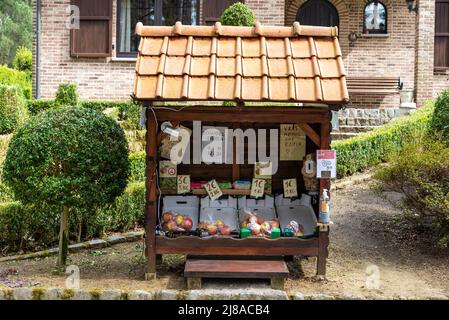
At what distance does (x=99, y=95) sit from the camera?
16594mm

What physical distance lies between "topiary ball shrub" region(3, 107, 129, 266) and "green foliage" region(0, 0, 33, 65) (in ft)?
123

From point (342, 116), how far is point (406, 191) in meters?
5.96

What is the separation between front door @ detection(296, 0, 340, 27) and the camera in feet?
60.3

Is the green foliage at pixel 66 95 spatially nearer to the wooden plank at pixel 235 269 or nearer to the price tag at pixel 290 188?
the price tag at pixel 290 188

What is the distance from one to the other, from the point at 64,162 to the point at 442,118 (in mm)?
5686

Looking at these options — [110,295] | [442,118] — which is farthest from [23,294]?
[442,118]

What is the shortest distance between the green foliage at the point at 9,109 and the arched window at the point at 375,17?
10.4m

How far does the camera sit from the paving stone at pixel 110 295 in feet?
20.7

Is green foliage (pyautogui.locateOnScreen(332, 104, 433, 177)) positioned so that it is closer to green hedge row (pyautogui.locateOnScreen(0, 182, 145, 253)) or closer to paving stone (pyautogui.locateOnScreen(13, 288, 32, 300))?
green hedge row (pyautogui.locateOnScreen(0, 182, 145, 253))

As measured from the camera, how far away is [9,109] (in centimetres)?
1394

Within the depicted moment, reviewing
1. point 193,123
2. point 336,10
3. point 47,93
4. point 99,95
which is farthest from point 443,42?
point 193,123

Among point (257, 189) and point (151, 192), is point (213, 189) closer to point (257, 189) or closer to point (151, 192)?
point (257, 189)
